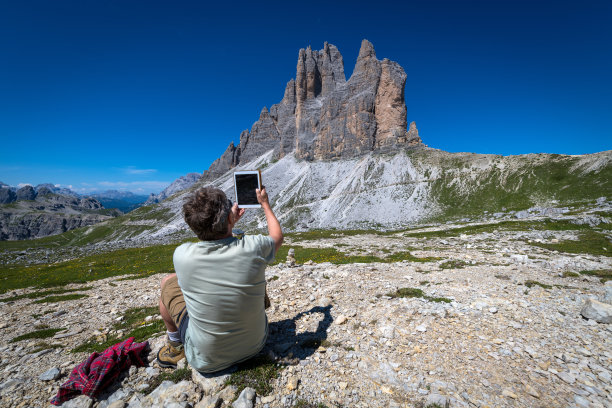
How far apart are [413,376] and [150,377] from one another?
5.45m

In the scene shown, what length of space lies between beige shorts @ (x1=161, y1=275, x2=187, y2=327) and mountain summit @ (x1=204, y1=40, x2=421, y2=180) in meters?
113

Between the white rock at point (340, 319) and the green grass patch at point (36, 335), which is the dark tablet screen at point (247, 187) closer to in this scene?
the white rock at point (340, 319)

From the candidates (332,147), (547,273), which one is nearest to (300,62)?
(332,147)

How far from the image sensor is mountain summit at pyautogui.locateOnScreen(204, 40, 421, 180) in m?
111

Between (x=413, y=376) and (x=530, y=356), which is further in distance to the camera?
(x=530, y=356)

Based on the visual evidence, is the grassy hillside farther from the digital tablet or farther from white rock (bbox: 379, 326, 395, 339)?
the digital tablet

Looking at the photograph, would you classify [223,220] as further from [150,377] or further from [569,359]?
[569,359]

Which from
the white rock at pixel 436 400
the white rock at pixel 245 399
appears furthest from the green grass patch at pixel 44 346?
the white rock at pixel 436 400

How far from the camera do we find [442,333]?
19.8 feet

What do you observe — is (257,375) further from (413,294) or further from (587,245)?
(587,245)

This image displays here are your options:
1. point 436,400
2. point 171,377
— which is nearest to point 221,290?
point 171,377

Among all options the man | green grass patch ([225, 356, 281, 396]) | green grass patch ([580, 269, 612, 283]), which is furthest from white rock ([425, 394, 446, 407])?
green grass patch ([580, 269, 612, 283])

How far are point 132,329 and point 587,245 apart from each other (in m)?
31.5

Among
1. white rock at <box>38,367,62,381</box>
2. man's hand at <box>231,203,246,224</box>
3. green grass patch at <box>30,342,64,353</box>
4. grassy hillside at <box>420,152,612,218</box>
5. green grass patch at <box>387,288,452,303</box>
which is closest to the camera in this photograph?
man's hand at <box>231,203,246,224</box>
